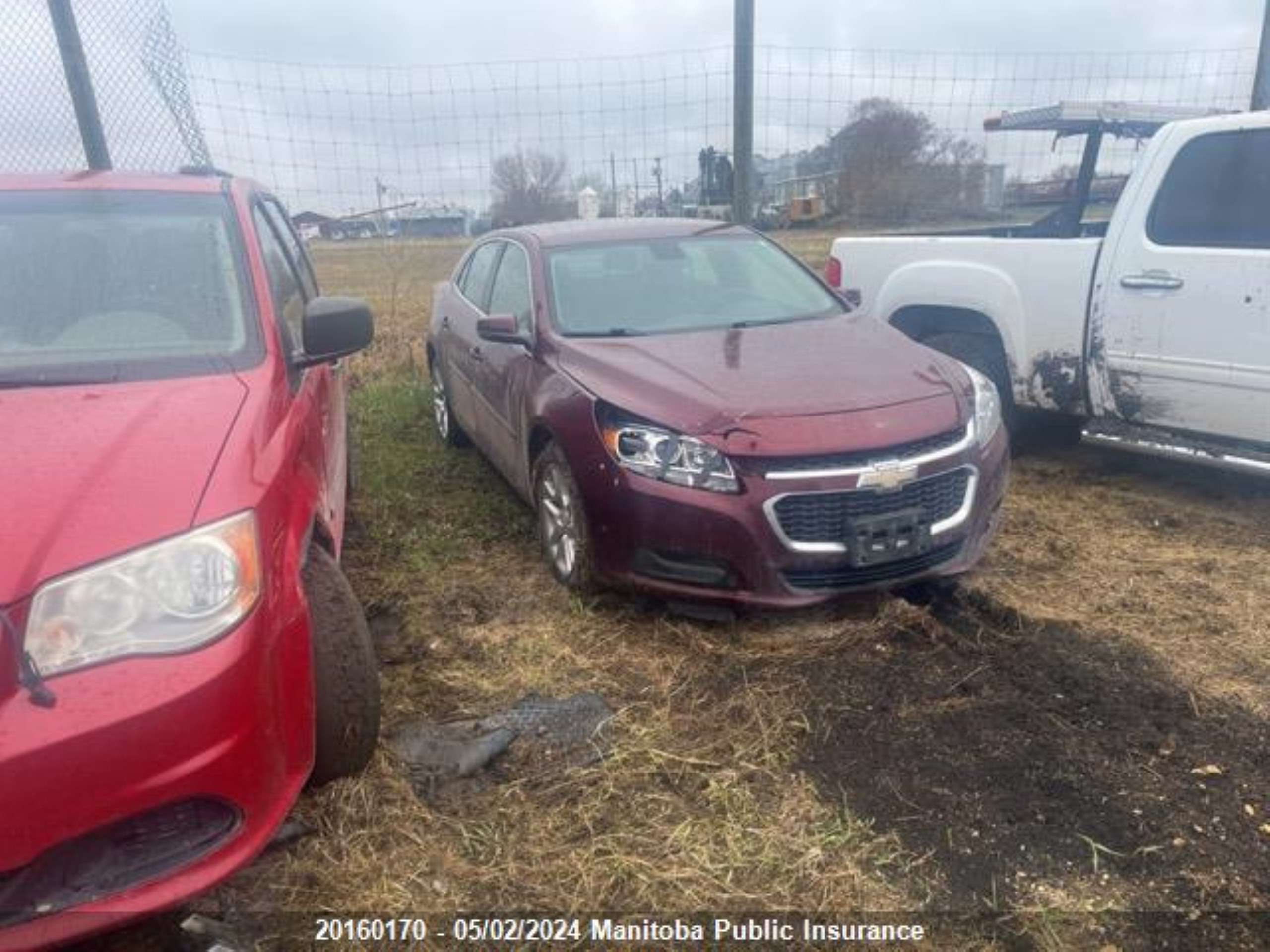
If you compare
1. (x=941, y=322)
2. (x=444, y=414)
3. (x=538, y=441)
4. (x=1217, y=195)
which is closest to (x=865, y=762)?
(x=538, y=441)

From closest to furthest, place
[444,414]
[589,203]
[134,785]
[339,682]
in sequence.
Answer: [134,785]
[339,682]
[444,414]
[589,203]

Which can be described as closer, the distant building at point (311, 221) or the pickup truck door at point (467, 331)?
the pickup truck door at point (467, 331)

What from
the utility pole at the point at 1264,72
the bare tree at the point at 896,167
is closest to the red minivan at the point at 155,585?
the bare tree at the point at 896,167

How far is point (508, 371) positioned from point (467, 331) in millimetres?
1057

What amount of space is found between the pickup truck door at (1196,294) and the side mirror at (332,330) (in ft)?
12.1

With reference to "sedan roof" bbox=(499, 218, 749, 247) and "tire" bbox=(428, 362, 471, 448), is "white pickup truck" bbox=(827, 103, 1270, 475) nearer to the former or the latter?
"sedan roof" bbox=(499, 218, 749, 247)

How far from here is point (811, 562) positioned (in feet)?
10.7

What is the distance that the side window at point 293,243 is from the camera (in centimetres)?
402

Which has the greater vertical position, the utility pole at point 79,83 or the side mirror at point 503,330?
the utility pole at point 79,83

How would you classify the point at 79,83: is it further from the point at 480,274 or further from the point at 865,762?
the point at 865,762

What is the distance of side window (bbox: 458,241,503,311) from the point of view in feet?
17.5

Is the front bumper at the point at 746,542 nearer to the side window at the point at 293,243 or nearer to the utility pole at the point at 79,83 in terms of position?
the side window at the point at 293,243

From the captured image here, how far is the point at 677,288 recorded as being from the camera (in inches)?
177

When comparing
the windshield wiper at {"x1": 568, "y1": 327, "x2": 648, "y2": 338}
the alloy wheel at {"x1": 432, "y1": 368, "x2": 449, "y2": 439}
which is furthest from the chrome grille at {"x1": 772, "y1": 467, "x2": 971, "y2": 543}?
the alloy wheel at {"x1": 432, "y1": 368, "x2": 449, "y2": 439}
